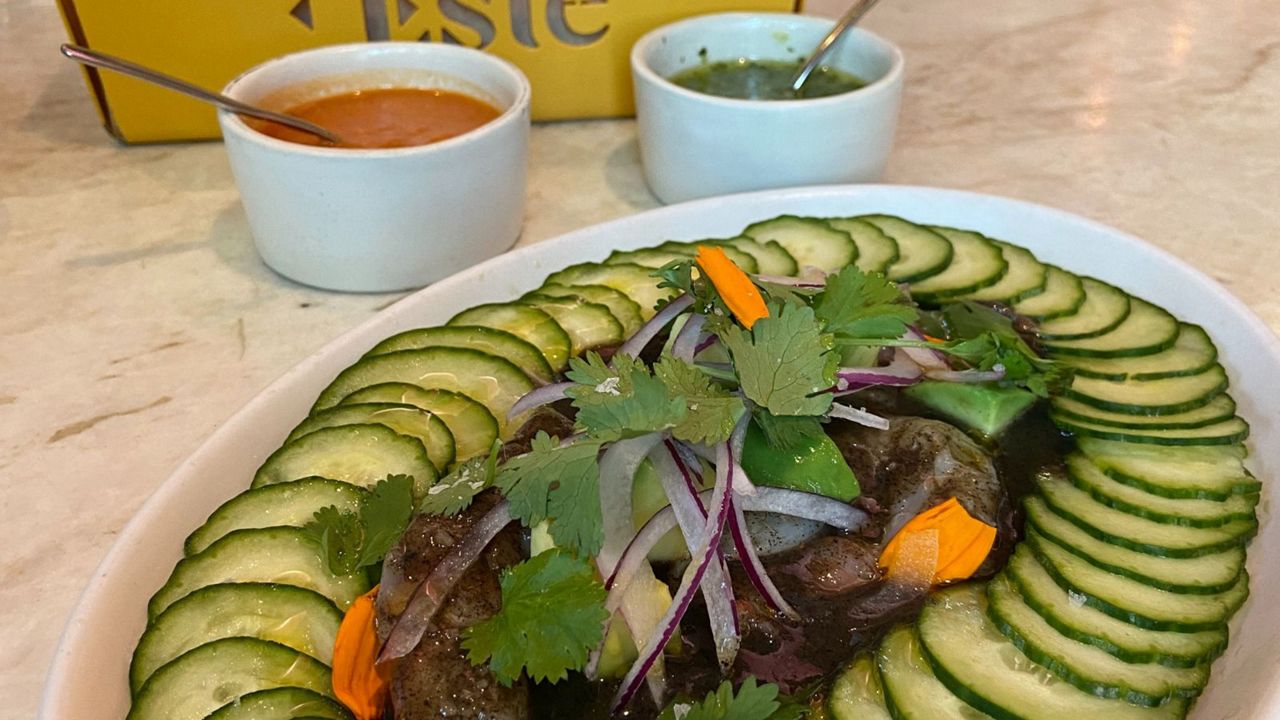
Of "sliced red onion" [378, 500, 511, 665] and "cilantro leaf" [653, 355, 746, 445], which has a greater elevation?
"cilantro leaf" [653, 355, 746, 445]

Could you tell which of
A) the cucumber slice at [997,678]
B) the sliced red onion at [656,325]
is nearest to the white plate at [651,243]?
the cucumber slice at [997,678]

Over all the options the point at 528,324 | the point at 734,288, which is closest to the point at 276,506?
the point at 528,324

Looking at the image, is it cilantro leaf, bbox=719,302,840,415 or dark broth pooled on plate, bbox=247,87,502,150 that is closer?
cilantro leaf, bbox=719,302,840,415

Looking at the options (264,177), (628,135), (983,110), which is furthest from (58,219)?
(983,110)

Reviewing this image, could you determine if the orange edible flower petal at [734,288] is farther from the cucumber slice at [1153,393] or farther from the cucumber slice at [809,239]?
the cucumber slice at [1153,393]

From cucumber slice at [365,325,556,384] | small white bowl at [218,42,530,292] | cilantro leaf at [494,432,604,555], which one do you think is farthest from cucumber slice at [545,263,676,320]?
cilantro leaf at [494,432,604,555]

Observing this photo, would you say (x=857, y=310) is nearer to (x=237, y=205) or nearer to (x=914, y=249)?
(x=914, y=249)

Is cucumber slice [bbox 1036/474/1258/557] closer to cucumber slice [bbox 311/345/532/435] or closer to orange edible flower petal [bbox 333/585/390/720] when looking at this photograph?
cucumber slice [bbox 311/345/532/435]
